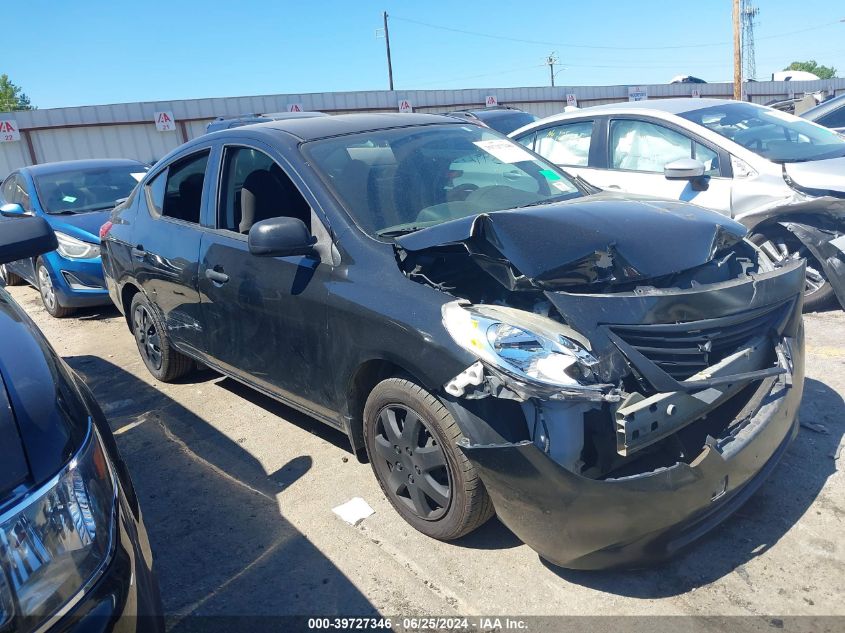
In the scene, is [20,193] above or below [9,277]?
above

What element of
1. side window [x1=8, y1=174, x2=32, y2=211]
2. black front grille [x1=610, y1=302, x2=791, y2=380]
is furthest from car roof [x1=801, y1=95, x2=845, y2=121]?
side window [x1=8, y1=174, x2=32, y2=211]

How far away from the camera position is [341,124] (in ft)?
12.2

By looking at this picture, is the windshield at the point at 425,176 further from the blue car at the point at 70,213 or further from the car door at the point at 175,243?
the blue car at the point at 70,213

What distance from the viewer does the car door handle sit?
12.0 feet

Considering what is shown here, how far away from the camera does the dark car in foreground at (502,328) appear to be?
7.36 feet

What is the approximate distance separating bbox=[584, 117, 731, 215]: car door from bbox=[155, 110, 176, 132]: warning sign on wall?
66.7 ft

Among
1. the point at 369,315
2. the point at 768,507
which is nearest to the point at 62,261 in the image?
the point at 369,315

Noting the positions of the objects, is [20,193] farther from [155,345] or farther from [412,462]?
[412,462]

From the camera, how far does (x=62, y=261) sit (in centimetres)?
685

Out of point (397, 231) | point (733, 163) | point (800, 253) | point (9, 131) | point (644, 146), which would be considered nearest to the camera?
point (397, 231)

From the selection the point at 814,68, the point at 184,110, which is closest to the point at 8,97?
the point at 184,110

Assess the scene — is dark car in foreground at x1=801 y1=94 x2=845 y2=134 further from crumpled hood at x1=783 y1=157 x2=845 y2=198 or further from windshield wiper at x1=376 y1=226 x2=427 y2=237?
windshield wiper at x1=376 y1=226 x2=427 y2=237

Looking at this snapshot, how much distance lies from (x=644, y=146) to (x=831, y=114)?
4.33 m

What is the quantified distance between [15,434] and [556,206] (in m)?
2.33
